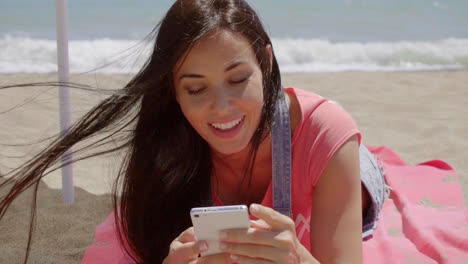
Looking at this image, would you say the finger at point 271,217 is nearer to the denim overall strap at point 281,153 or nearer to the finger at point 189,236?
the finger at point 189,236

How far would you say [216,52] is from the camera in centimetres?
201

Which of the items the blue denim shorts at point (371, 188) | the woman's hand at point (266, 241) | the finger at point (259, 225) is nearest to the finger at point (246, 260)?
the woman's hand at point (266, 241)

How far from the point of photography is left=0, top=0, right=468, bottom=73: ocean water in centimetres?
745

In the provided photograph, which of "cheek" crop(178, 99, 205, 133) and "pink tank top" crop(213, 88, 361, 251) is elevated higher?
"cheek" crop(178, 99, 205, 133)

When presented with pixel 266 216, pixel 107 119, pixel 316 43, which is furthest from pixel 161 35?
pixel 316 43

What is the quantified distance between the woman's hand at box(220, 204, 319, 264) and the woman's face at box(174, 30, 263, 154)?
0.39 metres

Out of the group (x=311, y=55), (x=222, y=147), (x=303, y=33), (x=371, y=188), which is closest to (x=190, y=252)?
(x=222, y=147)

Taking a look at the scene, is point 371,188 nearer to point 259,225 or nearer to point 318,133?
A: point 318,133

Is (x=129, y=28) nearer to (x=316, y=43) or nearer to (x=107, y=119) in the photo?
(x=316, y=43)

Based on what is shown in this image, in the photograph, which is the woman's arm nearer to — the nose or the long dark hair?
the long dark hair

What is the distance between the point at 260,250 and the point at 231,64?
62cm

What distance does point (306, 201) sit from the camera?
2359 millimetres

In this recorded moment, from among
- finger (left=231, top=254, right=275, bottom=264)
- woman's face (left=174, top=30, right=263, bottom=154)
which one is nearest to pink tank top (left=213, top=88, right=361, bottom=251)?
woman's face (left=174, top=30, right=263, bottom=154)

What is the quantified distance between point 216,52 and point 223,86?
0.38 feet
